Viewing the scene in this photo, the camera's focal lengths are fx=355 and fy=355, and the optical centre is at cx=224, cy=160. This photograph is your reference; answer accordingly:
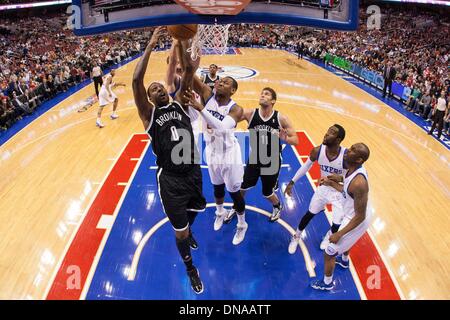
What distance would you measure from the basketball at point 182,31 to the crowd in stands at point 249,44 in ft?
28.0

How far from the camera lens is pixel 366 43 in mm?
22500

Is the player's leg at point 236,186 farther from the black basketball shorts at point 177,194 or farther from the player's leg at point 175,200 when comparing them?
the player's leg at point 175,200

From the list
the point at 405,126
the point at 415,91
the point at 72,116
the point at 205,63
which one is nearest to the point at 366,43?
the point at 205,63

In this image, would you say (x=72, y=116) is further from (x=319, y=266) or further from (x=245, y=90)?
(x=319, y=266)

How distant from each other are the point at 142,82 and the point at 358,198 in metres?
2.47

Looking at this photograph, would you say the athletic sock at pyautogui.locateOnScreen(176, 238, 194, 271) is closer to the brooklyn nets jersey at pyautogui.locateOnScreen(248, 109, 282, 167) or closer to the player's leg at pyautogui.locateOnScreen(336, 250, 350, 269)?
the brooklyn nets jersey at pyautogui.locateOnScreen(248, 109, 282, 167)

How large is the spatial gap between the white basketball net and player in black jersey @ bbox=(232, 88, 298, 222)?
3.17 feet

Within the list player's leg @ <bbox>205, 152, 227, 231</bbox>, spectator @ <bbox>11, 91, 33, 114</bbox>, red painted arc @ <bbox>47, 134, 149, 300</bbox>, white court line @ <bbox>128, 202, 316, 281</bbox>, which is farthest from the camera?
spectator @ <bbox>11, 91, 33, 114</bbox>

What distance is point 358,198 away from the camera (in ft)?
12.0

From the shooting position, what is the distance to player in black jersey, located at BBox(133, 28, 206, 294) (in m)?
3.71

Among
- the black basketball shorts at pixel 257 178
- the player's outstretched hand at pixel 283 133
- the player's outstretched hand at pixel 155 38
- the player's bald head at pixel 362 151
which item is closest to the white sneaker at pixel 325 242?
the black basketball shorts at pixel 257 178

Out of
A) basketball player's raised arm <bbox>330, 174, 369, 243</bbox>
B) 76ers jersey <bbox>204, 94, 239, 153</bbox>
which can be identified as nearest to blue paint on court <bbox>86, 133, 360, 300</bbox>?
basketball player's raised arm <bbox>330, 174, 369, 243</bbox>

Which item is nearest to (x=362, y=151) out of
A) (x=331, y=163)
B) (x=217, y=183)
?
(x=331, y=163)
